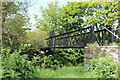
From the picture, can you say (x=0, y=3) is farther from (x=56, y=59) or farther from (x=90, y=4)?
(x=90, y=4)

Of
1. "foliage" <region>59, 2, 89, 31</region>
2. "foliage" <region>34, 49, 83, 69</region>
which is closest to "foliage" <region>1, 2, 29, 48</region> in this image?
"foliage" <region>34, 49, 83, 69</region>

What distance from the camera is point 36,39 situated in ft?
12.8

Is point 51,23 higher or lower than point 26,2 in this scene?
lower

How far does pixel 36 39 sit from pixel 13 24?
0.79m

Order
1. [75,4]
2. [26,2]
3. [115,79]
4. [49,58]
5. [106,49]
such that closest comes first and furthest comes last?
[115,79]
[106,49]
[26,2]
[49,58]
[75,4]

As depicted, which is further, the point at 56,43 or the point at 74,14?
the point at 74,14

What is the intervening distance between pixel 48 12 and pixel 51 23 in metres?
0.33

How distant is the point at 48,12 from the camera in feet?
16.1

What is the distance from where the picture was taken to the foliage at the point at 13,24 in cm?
326

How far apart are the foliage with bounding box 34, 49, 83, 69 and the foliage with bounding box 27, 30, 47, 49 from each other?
1.74 feet

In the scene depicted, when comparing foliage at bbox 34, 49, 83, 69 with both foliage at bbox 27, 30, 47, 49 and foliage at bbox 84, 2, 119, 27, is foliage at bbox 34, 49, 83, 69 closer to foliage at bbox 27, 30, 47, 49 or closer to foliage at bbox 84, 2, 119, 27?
foliage at bbox 27, 30, 47, 49

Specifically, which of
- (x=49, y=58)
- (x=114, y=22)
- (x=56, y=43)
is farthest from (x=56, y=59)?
(x=114, y=22)

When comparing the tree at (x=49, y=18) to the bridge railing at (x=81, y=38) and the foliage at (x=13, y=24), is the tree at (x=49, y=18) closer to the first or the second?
the bridge railing at (x=81, y=38)

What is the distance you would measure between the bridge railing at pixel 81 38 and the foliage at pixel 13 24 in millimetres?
869
